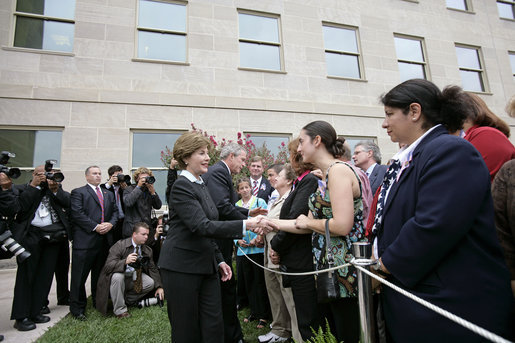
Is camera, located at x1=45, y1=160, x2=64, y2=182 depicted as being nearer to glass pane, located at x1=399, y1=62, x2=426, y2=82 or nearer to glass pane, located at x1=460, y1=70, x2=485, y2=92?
glass pane, located at x1=399, y1=62, x2=426, y2=82

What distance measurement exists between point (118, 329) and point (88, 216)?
203 centimetres

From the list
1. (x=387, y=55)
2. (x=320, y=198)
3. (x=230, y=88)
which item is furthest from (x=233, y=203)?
(x=387, y=55)

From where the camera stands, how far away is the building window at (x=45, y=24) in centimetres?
803

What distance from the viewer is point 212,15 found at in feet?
30.5

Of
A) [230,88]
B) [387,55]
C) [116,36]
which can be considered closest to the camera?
[116,36]

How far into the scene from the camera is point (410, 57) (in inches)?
454

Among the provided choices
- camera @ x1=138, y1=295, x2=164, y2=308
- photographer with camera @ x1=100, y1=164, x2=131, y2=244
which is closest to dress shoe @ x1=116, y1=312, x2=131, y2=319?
camera @ x1=138, y1=295, x2=164, y2=308

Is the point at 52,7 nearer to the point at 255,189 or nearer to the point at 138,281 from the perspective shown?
the point at 255,189

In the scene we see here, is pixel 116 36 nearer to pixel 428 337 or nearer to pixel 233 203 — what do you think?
pixel 233 203

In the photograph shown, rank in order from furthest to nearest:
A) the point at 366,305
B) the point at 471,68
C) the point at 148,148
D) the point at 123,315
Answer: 1. the point at 471,68
2. the point at 148,148
3. the point at 123,315
4. the point at 366,305

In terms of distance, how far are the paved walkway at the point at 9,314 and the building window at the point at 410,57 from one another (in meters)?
12.5

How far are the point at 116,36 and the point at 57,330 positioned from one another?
766 centimetres

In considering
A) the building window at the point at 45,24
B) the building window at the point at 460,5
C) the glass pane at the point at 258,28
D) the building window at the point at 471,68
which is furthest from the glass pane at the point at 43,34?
the building window at the point at 460,5

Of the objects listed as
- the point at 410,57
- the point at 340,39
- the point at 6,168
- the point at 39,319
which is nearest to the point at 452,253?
the point at 6,168
